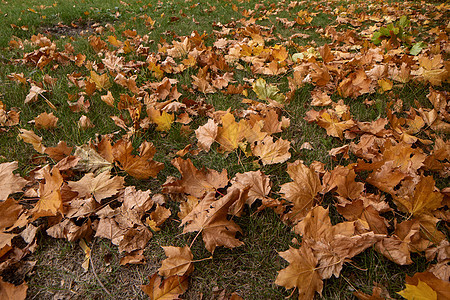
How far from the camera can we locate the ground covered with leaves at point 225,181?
3.13ft

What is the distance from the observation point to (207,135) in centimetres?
153

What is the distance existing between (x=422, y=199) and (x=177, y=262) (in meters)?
1.08

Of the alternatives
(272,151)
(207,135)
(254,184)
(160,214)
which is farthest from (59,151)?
(272,151)

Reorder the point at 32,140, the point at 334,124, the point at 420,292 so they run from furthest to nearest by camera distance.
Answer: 1. the point at 334,124
2. the point at 32,140
3. the point at 420,292

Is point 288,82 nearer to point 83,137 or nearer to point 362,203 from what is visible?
point 362,203

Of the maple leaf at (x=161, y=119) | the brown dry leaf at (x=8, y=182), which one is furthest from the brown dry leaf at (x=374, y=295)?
the brown dry leaf at (x=8, y=182)

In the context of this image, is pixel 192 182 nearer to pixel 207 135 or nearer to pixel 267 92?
pixel 207 135

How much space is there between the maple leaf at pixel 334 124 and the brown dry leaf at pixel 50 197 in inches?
59.5

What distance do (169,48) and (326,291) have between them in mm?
2867

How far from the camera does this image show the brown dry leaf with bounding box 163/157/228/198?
4.05 feet

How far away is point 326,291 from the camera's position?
0.92 metres

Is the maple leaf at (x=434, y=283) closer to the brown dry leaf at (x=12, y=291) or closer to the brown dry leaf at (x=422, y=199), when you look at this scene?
the brown dry leaf at (x=422, y=199)

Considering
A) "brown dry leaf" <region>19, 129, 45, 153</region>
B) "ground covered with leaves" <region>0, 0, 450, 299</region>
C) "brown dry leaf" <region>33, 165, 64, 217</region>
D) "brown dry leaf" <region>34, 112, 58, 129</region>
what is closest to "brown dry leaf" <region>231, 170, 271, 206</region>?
"ground covered with leaves" <region>0, 0, 450, 299</region>

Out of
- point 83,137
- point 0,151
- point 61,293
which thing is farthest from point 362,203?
point 0,151
